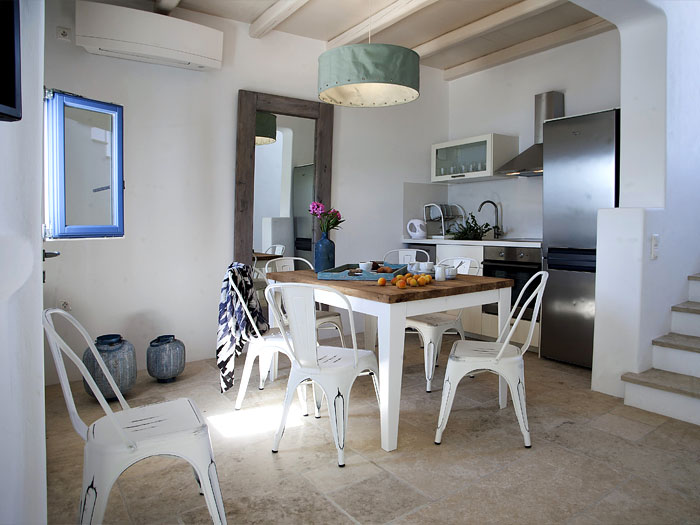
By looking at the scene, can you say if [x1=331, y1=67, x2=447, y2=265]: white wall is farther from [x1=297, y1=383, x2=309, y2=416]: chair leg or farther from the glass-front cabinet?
[x1=297, y1=383, x2=309, y2=416]: chair leg

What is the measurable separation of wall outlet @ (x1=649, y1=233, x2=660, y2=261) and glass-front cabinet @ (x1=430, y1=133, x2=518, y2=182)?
1879mm

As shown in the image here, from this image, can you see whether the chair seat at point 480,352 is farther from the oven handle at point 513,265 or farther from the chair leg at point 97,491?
the oven handle at point 513,265

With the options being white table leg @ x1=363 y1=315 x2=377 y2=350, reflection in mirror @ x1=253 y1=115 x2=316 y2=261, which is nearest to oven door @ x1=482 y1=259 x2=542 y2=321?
white table leg @ x1=363 y1=315 x2=377 y2=350

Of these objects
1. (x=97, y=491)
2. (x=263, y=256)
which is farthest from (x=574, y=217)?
(x=97, y=491)

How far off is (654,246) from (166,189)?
337cm

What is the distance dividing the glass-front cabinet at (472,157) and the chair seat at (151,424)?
3807mm

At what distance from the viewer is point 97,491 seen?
1537mm

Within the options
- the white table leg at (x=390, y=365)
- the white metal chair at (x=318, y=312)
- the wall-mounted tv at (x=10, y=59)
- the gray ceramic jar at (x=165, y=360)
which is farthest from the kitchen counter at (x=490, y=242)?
the wall-mounted tv at (x=10, y=59)

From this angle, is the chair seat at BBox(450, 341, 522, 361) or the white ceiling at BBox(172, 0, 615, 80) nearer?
the chair seat at BBox(450, 341, 522, 361)

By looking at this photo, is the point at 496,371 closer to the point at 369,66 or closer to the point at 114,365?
the point at 369,66

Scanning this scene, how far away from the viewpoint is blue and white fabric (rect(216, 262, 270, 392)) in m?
2.81

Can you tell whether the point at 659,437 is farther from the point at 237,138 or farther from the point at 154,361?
the point at 237,138

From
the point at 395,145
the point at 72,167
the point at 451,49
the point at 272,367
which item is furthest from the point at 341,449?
the point at 451,49

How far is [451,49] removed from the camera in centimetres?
481
